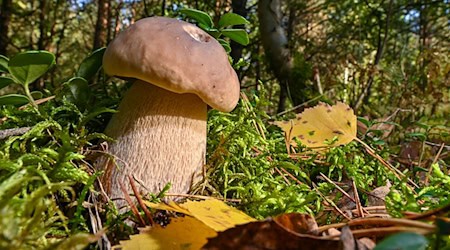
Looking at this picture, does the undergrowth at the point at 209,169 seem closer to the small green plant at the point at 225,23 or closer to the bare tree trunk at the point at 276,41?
the small green plant at the point at 225,23

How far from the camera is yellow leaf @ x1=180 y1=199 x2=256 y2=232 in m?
0.73

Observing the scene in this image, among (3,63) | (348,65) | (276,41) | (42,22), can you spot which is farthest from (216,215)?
(42,22)

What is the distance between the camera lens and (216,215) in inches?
31.3

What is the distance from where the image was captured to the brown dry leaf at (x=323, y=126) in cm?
149

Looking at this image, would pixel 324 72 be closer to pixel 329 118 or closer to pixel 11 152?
pixel 329 118

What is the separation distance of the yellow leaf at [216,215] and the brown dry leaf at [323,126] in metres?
0.68

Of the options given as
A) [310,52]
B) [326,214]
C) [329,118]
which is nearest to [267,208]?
[326,214]

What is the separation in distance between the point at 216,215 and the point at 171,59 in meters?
0.42

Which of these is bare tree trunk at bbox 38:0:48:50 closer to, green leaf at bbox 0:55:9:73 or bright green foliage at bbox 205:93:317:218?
green leaf at bbox 0:55:9:73

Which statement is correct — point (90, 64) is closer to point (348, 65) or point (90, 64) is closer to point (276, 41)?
point (276, 41)

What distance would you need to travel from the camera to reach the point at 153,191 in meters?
1.10

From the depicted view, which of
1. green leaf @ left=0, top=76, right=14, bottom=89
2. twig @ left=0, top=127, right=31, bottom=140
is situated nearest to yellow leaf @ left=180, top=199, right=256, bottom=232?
twig @ left=0, top=127, right=31, bottom=140

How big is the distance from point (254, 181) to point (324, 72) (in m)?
2.70

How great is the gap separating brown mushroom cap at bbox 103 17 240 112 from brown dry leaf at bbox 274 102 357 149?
511mm
